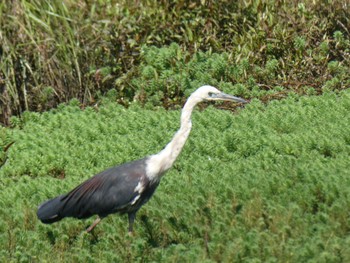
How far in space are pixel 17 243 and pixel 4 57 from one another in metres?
5.17

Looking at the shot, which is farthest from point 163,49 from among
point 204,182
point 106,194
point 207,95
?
point 106,194

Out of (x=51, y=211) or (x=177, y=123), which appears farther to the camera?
(x=177, y=123)

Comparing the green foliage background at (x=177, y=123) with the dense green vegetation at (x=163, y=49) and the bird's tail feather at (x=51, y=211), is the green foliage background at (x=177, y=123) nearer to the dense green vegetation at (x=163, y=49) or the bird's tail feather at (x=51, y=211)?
the dense green vegetation at (x=163, y=49)

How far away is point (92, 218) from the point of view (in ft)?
37.6

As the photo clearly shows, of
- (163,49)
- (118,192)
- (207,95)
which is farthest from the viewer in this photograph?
(163,49)

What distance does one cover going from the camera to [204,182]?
1159 centimetres

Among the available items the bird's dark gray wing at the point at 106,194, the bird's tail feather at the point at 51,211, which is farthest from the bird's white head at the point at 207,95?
the bird's tail feather at the point at 51,211

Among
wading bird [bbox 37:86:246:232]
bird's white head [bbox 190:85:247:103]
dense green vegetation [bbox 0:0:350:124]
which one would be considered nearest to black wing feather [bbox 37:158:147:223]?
wading bird [bbox 37:86:246:232]

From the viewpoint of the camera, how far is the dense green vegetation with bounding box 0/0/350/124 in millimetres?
15469

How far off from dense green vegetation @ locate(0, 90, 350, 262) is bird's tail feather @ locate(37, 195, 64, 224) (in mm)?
178

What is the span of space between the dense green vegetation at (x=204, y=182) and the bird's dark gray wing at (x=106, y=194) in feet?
0.81

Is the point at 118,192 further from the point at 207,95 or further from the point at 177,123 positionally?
the point at 177,123

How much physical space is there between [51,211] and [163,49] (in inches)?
232

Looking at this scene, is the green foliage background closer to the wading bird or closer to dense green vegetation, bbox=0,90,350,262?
dense green vegetation, bbox=0,90,350,262
